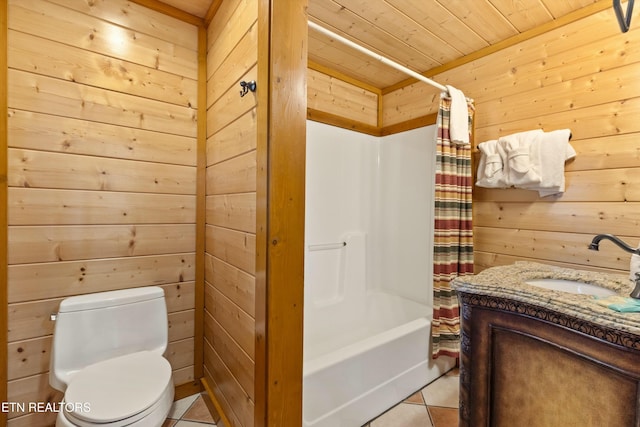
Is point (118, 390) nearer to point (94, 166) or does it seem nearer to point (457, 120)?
point (94, 166)

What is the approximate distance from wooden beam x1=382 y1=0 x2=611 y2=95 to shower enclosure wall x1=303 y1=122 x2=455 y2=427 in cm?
49

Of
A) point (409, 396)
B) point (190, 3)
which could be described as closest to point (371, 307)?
point (409, 396)

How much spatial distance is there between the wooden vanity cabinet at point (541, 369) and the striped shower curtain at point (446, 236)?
945mm

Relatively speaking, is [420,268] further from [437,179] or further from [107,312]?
[107,312]

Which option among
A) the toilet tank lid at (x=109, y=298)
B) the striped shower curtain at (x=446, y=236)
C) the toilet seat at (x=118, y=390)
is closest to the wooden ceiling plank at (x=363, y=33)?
the striped shower curtain at (x=446, y=236)

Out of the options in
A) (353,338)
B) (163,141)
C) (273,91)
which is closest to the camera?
(273,91)

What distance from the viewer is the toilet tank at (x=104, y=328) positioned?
4.46 ft

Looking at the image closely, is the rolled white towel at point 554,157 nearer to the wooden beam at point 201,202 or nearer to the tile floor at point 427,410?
the tile floor at point 427,410

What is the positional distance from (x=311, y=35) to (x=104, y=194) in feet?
5.28

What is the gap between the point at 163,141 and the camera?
174 cm

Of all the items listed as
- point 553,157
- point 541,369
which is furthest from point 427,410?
point 553,157

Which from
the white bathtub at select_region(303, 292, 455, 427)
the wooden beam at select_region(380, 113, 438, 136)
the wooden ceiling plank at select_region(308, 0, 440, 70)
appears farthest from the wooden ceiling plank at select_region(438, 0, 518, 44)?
the white bathtub at select_region(303, 292, 455, 427)

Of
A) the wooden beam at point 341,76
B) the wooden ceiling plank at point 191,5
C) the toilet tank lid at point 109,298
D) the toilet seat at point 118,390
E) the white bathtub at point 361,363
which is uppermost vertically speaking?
the wooden ceiling plank at point 191,5

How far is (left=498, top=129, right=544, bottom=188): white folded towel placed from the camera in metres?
1.69
